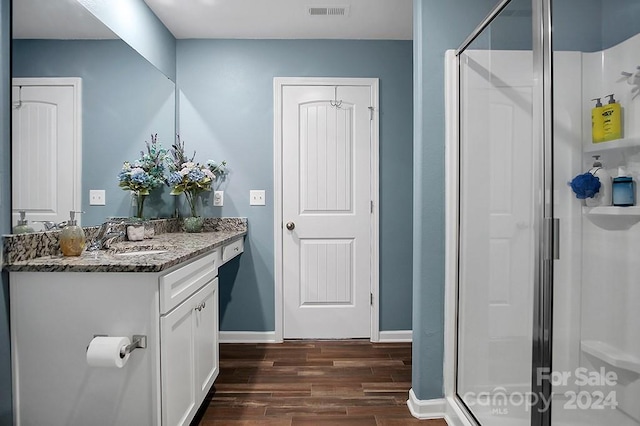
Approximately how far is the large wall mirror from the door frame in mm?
907

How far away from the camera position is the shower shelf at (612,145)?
1.50 metres

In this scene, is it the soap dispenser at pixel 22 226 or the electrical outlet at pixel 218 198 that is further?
the electrical outlet at pixel 218 198

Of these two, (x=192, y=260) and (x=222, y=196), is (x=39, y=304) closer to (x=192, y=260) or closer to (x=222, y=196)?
(x=192, y=260)

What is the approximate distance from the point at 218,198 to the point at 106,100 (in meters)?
1.13

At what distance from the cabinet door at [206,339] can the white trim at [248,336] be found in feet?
2.84

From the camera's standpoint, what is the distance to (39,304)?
54.4 inches

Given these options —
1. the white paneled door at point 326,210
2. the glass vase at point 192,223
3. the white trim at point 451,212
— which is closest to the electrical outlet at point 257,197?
the white paneled door at point 326,210

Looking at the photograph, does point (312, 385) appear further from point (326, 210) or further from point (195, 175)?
point (195, 175)

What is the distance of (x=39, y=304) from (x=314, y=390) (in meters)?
1.49

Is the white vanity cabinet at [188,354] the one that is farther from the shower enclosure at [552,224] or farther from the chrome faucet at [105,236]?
the shower enclosure at [552,224]

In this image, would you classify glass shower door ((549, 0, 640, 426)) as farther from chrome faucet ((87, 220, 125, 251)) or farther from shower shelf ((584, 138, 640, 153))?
chrome faucet ((87, 220, 125, 251))

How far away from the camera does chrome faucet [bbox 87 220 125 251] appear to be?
74.6 inches

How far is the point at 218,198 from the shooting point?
2930 millimetres

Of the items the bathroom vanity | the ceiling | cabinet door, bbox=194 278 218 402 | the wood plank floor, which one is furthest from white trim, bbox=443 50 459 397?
the bathroom vanity
